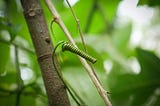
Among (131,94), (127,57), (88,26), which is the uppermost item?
(88,26)

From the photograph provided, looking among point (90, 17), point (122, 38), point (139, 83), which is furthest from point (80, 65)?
point (122, 38)

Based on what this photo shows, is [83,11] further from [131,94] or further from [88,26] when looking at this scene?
[131,94]

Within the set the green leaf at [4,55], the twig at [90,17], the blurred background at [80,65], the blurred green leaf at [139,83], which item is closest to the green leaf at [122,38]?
the blurred background at [80,65]

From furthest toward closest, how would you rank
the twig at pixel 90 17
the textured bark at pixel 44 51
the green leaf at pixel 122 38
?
the green leaf at pixel 122 38 → the twig at pixel 90 17 → the textured bark at pixel 44 51

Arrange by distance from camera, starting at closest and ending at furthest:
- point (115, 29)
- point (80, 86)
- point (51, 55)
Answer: point (51, 55), point (80, 86), point (115, 29)

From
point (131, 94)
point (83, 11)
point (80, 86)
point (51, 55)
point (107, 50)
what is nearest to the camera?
point (51, 55)

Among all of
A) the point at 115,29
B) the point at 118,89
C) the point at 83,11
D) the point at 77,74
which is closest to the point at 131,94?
the point at 118,89

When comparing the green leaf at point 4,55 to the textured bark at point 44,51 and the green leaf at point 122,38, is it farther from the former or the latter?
the green leaf at point 122,38

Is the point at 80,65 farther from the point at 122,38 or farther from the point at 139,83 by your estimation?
the point at 122,38
